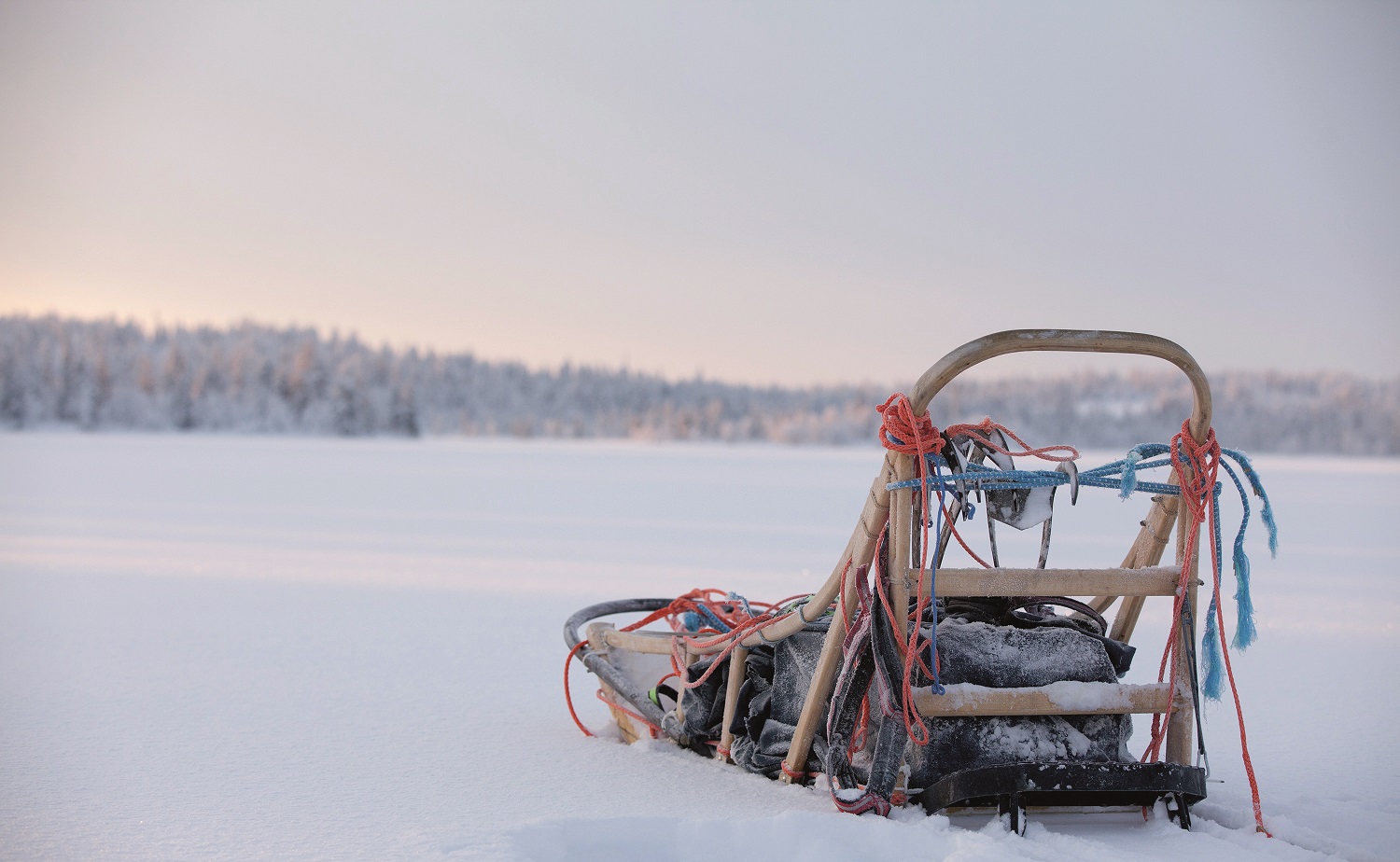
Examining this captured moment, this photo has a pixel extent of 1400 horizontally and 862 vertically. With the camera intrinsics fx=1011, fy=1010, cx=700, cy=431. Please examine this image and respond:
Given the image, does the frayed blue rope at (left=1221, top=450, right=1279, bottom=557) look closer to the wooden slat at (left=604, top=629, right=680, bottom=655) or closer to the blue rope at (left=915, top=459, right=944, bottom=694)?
the blue rope at (left=915, top=459, right=944, bottom=694)

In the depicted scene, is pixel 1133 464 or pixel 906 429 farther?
pixel 1133 464

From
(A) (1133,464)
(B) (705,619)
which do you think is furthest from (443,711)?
(A) (1133,464)

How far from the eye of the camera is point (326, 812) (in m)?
2.58

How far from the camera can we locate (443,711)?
379 cm

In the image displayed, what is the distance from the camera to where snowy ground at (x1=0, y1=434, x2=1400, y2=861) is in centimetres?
234

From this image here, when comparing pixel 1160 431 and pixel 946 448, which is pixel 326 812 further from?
pixel 1160 431

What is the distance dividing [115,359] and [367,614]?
310 ft

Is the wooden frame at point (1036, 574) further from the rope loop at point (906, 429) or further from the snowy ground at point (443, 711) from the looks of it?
the snowy ground at point (443, 711)

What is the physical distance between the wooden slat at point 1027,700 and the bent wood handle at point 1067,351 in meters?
0.67

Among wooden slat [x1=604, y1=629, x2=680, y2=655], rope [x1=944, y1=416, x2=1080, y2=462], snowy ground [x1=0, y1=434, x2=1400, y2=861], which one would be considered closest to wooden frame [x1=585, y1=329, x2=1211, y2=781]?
rope [x1=944, y1=416, x2=1080, y2=462]

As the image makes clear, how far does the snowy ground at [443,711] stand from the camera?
92.0 inches

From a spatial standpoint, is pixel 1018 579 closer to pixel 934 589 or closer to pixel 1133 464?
pixel 934 589

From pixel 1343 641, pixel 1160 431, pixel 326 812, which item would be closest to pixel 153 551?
pixel 326 812

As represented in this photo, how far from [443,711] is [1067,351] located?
103 inches
